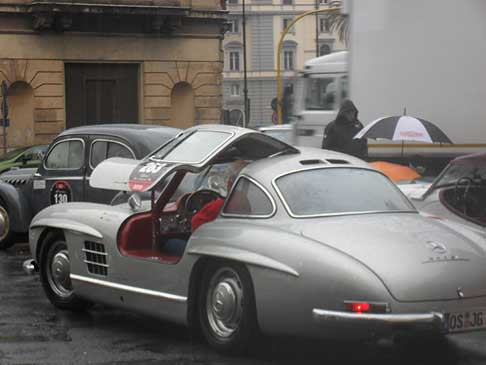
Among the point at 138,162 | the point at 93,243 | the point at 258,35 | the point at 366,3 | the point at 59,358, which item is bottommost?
the point at 59,358

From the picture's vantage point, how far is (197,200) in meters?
8.85

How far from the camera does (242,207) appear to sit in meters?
7.68

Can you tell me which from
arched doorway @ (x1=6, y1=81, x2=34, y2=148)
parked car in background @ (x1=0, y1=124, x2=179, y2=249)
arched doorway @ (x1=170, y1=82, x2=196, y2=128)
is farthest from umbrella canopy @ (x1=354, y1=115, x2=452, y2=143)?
arched doorway @ (x1=170, y1=82, x2=196, y2=128)

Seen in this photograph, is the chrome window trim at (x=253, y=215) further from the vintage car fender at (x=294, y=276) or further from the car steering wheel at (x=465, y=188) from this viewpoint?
the car steering wheel at (x=465, y=188)

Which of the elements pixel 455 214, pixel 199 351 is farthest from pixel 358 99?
pixel 199 351

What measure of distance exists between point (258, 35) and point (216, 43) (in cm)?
5394

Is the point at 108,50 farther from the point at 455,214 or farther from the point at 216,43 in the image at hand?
the point at 455,214

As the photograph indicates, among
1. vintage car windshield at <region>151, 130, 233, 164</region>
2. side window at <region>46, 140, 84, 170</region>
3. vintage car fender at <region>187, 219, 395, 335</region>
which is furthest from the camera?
side window at <region>46, 140, 84, 170</region>

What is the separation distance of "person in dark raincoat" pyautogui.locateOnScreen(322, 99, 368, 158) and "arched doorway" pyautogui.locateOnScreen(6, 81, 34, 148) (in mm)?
23063

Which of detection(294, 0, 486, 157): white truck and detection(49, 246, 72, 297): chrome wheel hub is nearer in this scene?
detection(49, 246, 72, 297): chrome wheel hub

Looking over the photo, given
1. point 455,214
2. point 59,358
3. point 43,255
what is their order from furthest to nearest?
point 455,214, point 43,255, point 59,358

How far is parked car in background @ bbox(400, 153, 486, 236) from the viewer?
1020 cm

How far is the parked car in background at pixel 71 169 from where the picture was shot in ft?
43.4

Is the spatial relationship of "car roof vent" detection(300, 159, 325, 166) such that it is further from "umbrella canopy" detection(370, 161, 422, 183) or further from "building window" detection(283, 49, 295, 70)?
"building window" detection(283, 49, 295, 70)
